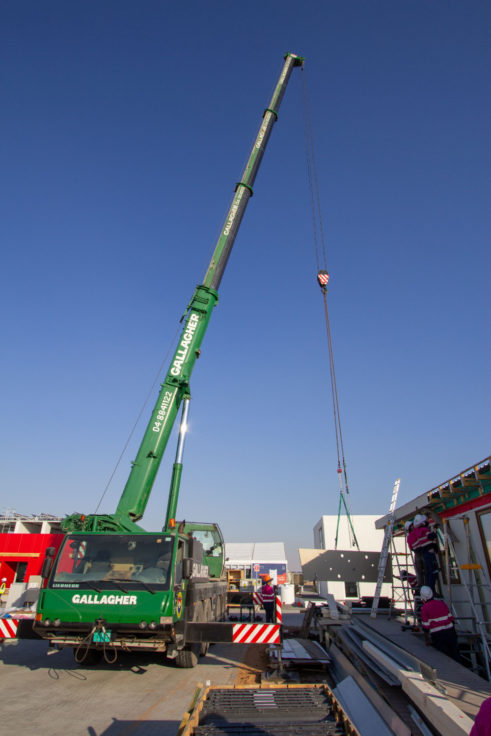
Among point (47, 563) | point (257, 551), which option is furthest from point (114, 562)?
point (257, 551)

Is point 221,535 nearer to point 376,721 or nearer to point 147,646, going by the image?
point 147,646

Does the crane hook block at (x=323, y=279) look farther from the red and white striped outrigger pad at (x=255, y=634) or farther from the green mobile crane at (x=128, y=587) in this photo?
the red and white striped outrigger pad at (x=255, y=634)

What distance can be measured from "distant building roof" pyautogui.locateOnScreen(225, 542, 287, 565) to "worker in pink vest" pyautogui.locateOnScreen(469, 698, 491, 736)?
38390 millimetres

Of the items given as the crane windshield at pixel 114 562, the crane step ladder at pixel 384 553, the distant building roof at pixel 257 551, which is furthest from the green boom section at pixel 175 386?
the distant building roof at pixel 257 551

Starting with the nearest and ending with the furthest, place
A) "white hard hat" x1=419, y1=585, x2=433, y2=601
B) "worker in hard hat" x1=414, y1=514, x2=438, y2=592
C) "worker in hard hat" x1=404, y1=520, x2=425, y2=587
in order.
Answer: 1. "white hard hat" x1=419, y1=585, x2=433, y2=601
2. "worker in hard hat" x1=414, y1=514, x2=438, y2=592
3. "worker in hard hat" x1=404, y1=520, x2=425, y2=587

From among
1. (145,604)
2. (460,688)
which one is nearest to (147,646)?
(145,604)

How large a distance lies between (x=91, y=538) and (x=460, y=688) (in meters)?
6.02

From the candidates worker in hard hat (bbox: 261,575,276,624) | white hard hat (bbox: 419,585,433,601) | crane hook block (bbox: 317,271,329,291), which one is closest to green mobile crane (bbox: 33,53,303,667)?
white hard hat (bbox: 419,585,433,601)

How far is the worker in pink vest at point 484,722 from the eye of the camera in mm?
1769

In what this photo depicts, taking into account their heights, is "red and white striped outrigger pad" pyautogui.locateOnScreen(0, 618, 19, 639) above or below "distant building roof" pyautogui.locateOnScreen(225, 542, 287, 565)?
below

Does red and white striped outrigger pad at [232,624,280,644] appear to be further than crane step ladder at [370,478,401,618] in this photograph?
No

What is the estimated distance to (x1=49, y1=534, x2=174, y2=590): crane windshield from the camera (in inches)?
284

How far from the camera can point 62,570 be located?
7531mm

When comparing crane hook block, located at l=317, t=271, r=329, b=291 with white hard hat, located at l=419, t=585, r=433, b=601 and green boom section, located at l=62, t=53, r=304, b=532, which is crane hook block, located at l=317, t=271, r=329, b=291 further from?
white hard hat, located at l=419, t=585, r=433, b=601
